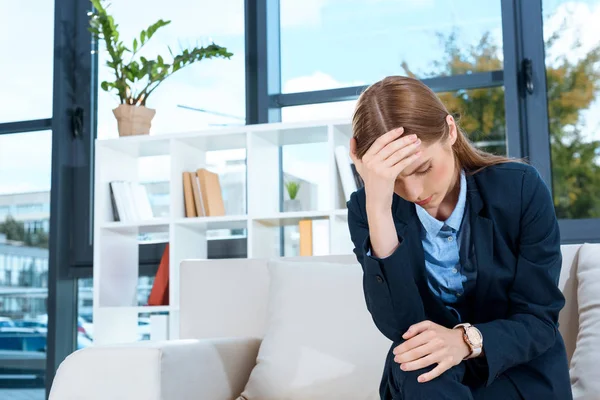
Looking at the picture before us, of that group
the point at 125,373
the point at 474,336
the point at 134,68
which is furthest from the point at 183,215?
the point at 474,336

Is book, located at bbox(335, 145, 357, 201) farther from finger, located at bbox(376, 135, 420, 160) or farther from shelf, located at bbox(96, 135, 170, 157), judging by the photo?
finger, located at bbox(376, 135, 420, 160)

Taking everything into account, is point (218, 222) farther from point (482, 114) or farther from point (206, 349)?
point (206, 349)

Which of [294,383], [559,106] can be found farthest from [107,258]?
[559,106]

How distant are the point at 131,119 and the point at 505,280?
255 centimetres

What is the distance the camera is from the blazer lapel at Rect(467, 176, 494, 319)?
5.13 ft

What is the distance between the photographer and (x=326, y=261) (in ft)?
7.91

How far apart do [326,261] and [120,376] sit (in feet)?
2.86

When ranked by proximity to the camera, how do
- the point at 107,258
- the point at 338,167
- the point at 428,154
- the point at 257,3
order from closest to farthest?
the point at 428,154, the point at 338,167, the point at 107,258, the point at 257,3

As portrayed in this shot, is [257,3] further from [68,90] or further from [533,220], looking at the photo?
[533,220]

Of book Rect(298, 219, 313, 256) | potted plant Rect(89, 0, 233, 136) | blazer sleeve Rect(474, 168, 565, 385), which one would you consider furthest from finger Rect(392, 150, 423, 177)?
potted plant Rect(89, 0, 233, 136)

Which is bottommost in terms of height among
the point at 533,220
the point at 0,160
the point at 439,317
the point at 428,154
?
the point at 439,317

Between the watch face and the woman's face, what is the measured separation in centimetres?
27

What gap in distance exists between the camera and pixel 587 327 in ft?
6.30

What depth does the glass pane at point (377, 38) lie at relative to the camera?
12.1ft
